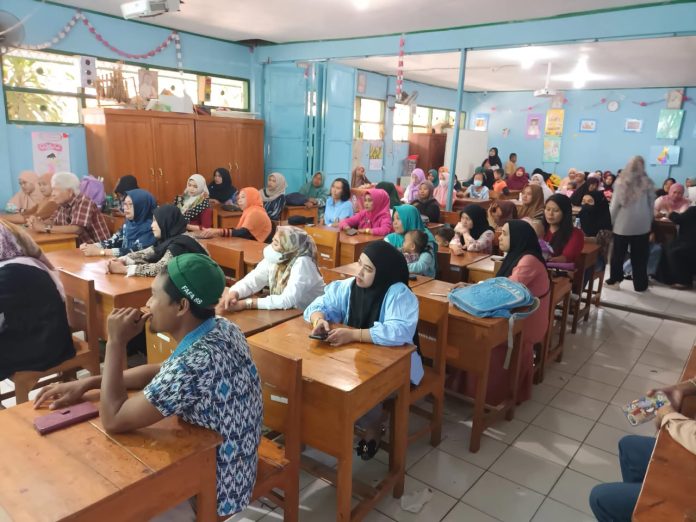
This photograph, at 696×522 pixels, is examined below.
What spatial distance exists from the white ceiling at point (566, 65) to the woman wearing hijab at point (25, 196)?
15.4 ft

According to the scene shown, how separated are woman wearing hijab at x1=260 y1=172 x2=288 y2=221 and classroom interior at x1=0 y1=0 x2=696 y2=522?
0.49m

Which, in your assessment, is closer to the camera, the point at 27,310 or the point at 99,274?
the point at 27,310

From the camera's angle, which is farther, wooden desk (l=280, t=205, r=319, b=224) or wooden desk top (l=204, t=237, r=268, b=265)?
wooden desk (l=280, t=205, r=319, b=224)

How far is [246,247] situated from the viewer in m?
3.93

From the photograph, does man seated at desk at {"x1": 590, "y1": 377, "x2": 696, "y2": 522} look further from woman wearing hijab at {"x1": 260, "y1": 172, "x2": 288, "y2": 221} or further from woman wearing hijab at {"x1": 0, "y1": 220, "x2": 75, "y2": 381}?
woman wearing hijab at {"x1": 260, "y1": 172, "x2": 288, "y2": 221}

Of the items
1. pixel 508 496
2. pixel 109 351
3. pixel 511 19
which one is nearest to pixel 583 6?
pixel 511 19

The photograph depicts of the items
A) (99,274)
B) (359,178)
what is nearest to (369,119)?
(359,178)

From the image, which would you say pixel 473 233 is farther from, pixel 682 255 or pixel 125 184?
pixel 125 184

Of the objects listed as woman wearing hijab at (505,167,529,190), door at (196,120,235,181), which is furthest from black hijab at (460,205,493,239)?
woman wearing hijab at (505,167,529,190)

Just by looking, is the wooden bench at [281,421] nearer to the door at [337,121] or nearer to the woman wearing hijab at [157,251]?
the woman wearing hijab at [157,251]

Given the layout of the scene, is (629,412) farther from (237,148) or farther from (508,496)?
(237,148)

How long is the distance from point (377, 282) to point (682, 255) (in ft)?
18.3

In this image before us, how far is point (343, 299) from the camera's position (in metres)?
2.42

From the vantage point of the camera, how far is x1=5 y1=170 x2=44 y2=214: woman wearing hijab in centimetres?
496
